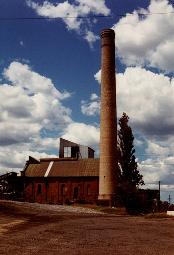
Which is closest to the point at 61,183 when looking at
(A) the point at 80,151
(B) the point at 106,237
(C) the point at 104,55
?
(A) the point at 80,151

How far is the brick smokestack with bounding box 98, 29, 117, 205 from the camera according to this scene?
52094 millimetres

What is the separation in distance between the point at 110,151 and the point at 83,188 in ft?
31.3

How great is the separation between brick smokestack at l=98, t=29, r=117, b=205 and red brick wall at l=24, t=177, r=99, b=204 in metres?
6.02

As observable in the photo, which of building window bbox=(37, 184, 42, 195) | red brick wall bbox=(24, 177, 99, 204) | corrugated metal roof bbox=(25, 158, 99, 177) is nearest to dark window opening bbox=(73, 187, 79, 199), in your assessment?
red brick wall bbox=(24, 177, 99, 204)

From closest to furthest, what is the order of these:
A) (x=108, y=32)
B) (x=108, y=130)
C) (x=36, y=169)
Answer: (x=108, y=130) < (x=108, y=32) < (x=36, y=169)

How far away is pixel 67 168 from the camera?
6294 centimetres

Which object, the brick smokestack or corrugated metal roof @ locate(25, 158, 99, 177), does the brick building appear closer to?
corrugated metal roof @ locate(25, 158, 99, 177)

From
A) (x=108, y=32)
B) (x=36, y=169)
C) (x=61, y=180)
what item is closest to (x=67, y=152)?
(x=36, y=169)

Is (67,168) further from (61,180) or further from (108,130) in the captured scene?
(108,130)

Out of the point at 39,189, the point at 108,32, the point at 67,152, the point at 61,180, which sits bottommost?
the point at 39,189

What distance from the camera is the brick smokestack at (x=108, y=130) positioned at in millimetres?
52094

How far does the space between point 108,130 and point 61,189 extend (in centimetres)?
1361

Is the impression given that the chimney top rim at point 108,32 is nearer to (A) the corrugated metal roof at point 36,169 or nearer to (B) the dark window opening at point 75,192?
(B) the dark window opening at point 75,192

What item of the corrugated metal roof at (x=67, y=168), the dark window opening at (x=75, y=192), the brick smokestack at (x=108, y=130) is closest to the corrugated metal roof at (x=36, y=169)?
the corrugated metal roof at (x=67, y=168)
